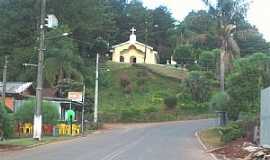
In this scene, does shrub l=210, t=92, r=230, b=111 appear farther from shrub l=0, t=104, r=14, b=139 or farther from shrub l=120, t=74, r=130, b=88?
shrub l=120, t=74, r=130, b=88

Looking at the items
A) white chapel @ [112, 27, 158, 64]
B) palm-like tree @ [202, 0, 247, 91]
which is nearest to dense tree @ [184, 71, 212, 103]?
palm-like tree @ [202, 0, 247, 91]

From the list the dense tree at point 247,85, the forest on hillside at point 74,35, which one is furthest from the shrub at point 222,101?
the forest on hillside at point 74,35

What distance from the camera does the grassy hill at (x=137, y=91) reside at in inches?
3167

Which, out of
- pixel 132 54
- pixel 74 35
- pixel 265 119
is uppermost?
pixel 132 54

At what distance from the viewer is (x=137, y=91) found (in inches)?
3804

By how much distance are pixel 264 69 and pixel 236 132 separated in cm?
1107

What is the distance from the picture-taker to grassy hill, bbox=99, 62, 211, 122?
264 ft

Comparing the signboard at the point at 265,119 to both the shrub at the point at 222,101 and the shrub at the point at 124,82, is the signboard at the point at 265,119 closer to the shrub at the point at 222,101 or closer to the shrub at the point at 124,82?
the shrub at the point at 222,101

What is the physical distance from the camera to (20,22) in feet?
256

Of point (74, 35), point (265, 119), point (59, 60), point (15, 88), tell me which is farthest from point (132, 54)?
point (265, 119)

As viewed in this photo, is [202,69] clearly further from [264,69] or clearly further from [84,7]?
[264,69]

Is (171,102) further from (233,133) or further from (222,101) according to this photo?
(233,133)

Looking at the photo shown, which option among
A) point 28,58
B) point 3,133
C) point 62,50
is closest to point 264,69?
point 3,133

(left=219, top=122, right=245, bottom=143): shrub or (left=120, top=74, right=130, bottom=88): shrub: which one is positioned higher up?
(left=120, top=74, right=130, bottom=88): shrub
